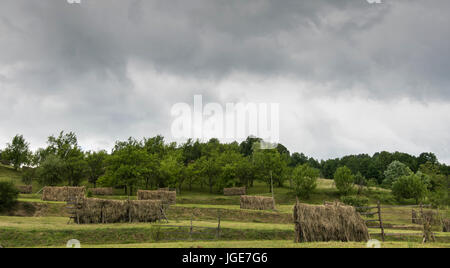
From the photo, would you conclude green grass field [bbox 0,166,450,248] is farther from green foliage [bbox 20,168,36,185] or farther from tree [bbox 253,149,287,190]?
tree [bbox 253,149,287,190]

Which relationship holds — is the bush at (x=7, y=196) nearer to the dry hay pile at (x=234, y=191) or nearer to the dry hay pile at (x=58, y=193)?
the dry hay pile at (x=58, y=193)

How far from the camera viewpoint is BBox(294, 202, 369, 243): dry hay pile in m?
12.9

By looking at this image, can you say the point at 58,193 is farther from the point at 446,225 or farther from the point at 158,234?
the point at 446,225

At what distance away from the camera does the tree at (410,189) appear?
164 ft

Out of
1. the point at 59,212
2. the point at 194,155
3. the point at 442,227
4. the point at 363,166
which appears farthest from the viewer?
the point at 363,166

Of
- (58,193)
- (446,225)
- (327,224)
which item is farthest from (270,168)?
(327,224)

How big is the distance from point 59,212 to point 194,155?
65.6 meters

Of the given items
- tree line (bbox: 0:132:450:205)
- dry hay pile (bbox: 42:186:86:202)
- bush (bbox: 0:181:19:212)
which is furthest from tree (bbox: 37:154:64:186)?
bush (bbox: 0:181:19:212)

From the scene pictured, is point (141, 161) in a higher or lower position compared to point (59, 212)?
higher

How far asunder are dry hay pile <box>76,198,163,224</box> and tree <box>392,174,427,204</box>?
47.4 metres

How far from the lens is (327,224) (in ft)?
43.8
